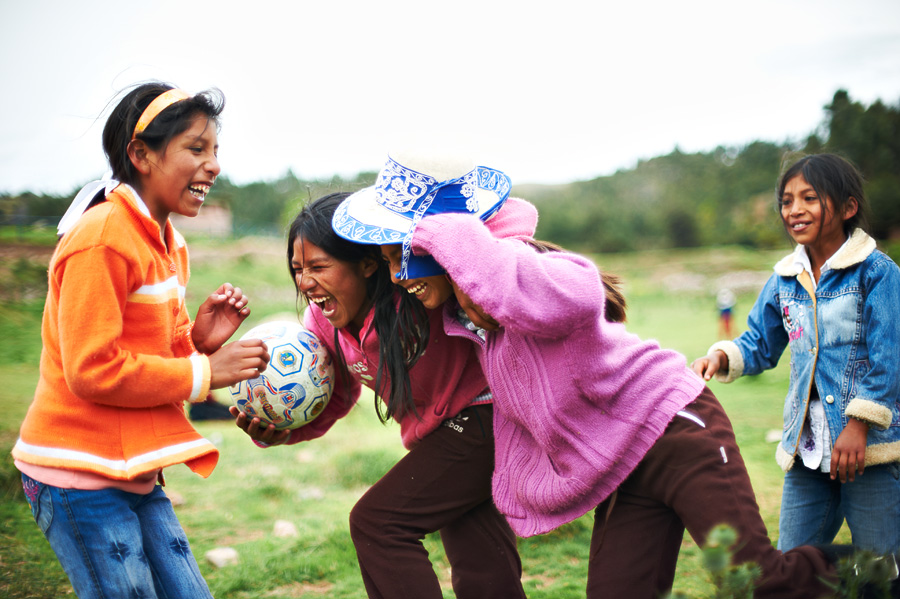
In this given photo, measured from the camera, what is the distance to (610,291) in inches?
102

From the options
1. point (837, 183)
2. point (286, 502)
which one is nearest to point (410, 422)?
point (837, 183)

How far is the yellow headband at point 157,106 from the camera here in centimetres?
240

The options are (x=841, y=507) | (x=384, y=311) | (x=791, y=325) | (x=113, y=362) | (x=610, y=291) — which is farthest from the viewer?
(x=791, y=325)

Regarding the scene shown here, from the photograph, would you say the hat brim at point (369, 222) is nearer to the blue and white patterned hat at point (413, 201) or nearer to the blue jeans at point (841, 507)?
the blue and white patterned hat at point (413, 201)

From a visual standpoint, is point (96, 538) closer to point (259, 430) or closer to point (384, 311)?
point (259, 430)

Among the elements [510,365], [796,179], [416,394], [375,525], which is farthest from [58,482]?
[796,179]

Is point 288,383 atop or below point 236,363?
below

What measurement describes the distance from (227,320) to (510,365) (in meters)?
1.14

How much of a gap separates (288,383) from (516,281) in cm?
121

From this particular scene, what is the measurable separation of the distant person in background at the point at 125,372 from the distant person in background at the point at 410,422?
43 cm

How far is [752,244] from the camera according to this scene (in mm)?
39156

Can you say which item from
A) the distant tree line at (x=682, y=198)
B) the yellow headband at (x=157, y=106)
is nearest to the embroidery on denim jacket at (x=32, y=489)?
the yellow headband at (x=157, y=106)

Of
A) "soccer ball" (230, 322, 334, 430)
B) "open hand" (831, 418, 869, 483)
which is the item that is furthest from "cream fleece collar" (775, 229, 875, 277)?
"soccer ball" (230, 322, 334, 430)

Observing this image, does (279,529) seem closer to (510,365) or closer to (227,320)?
(227,320)
